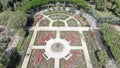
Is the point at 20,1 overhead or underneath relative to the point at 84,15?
overhead

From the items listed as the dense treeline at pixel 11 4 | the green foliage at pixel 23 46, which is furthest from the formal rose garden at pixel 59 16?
the green foliage at pixel 23 46

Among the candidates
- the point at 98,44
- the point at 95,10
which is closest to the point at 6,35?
the point at 98,44

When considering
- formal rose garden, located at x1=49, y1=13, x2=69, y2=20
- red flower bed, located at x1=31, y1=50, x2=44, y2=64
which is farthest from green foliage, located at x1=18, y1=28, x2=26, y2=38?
formal rose garden, located at x1=49, y1=13, x2=69, y2=20

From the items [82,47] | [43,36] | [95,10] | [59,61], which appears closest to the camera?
[59,61]

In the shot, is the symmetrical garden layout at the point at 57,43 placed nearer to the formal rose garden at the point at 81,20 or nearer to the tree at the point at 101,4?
the formal rose garden at the point at 81,20

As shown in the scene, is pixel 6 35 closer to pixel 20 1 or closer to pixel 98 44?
pixel 20 1

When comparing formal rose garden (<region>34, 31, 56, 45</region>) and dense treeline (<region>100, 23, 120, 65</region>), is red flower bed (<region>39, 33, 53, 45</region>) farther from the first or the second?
dense treeline (<region>100, 23, 120, 65</region>)

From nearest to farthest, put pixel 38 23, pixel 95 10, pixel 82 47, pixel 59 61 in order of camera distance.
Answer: pixel 59 61, pixel 82 47, pixel 38 23, pixel 95 10

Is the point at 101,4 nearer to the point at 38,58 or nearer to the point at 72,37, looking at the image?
the point at 72,37
